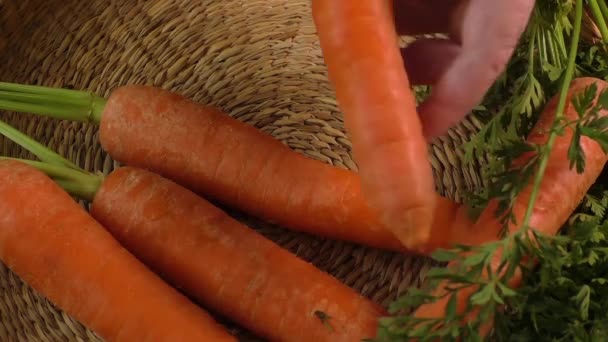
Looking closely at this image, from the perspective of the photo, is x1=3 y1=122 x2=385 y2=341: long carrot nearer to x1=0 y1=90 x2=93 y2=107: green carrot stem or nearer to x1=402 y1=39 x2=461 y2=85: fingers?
x1=0 y1=90 x2=93 y2=107: green carrot stem

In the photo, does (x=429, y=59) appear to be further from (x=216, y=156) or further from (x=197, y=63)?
(x=197, y=63)

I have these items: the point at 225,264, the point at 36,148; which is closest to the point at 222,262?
the point at 225,264

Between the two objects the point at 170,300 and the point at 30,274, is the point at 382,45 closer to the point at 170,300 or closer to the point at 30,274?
the point at 170,300

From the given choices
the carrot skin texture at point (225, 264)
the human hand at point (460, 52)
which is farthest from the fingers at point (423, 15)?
the carrot skin texture at point (225, 264)

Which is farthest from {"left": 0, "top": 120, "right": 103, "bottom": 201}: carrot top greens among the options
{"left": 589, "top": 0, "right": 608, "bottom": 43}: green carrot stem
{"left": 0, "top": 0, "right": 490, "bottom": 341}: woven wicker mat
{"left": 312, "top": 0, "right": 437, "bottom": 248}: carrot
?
{"left": 589, "top": 0, "right": 608, "bottom": 43}: green carrot stem

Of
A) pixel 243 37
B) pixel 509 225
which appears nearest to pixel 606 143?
pixel 509 225

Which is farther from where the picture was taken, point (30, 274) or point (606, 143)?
point (30, 274)

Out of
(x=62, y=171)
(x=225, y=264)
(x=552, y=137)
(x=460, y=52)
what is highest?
(x=460, y=52)
